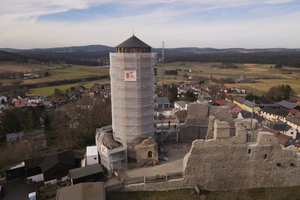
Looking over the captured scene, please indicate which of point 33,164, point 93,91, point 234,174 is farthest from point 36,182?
point 93,91

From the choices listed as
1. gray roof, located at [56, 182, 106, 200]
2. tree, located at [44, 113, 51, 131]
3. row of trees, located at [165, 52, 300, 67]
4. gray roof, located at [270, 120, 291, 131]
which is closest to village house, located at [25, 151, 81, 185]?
gray roof, located at [56, 182, 106, 200]

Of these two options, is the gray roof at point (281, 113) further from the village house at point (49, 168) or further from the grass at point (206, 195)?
the village house at point (49, 168)

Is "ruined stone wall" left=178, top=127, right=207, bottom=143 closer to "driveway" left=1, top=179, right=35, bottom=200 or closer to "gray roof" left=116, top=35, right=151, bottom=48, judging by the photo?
"gray roof" left=116, top=35, right=151, bottom=48

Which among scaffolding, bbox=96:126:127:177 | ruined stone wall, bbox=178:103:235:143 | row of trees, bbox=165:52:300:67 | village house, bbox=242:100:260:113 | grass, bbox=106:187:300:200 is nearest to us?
grass, bbox=106:187:300:200

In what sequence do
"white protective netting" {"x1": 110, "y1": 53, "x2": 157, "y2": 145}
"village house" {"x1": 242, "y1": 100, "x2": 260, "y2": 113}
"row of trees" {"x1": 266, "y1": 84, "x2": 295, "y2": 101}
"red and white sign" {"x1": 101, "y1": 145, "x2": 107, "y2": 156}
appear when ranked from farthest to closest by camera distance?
"row of trees" {"x1": 266, "y1": 84, "x2": 295, "y2": 101}
"village house" {"x1": 242, "y1": 100, "x2": 260, "y2": 113}
"white protective netting" {"x1": 110, "y1": 53, "x2": 157, "y2": 145}
"red and white sign" {"x1": 101, "y1": 145, "x2": 107, "y2": 156}

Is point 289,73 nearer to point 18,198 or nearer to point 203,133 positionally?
point 203,133

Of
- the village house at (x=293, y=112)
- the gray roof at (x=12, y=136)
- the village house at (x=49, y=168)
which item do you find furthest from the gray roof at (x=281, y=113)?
the gray roof at (x=12, y=136)
